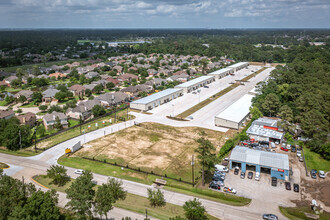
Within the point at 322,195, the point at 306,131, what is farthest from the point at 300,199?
the point at 306,131

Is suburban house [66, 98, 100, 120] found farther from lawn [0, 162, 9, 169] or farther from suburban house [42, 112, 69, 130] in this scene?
lawn [0, 162, 9, 169]

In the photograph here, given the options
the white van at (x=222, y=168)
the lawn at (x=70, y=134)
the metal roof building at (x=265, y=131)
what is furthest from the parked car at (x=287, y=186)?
the lawn at (x=70, y=134)

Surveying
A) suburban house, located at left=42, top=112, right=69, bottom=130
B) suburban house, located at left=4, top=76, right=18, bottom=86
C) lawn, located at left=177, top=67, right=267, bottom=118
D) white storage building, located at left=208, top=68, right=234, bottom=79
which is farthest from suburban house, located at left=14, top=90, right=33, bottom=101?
white storage building, located at left=208, top=68, right=234, bottom=79

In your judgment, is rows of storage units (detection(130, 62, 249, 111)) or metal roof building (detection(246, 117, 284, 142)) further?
rows of storage units (detection(130, 62, 249, 111))

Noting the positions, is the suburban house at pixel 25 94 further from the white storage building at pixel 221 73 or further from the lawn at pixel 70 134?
the white storage building at pixel 221 73

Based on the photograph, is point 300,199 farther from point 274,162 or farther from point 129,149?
point 129,149

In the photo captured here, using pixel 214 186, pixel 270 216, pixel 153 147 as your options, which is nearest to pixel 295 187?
pixel 270 216

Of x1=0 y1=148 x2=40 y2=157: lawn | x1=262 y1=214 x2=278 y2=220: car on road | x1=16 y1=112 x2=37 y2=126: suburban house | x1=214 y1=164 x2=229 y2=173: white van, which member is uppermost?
x1=16 y1=112 x2=37 y2=126: suburban house
